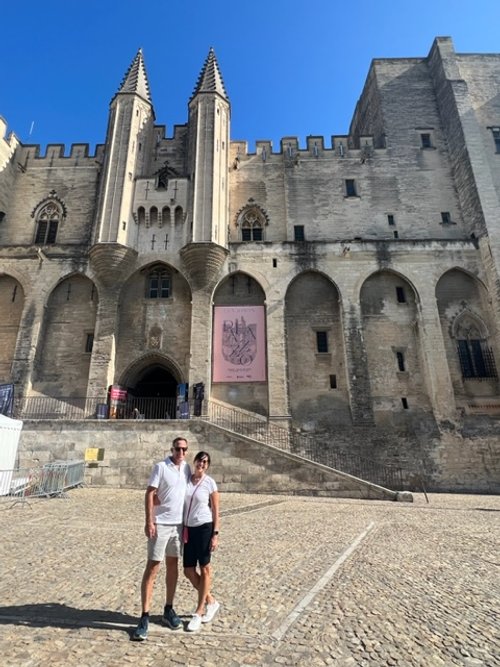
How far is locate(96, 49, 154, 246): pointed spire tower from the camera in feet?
62.7

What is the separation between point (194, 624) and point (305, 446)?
13.9m

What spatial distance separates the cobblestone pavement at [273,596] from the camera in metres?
2.74

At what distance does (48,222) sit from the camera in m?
22.2

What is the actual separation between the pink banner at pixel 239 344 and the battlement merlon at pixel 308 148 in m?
11.2

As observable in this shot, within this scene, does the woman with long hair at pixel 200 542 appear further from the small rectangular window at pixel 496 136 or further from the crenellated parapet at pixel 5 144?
the small rectangular window at pixel 496 136

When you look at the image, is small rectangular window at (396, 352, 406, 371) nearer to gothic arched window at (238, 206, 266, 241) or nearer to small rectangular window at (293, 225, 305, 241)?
small rectangular window at (293, 225, 305, 241)

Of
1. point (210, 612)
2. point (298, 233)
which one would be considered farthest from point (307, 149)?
point (210, 612)

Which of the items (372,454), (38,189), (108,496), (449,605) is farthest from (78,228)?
(449,605)

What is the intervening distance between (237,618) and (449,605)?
2100 mm

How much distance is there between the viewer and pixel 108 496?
11.2 metres

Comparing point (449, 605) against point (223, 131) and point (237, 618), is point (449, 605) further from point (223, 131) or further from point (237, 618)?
point (223, 131)

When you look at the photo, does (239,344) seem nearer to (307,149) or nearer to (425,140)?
(307,149)

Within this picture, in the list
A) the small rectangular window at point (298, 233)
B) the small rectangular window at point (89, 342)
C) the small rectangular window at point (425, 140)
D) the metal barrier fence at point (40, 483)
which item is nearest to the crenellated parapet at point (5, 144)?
the small rectangular window at point (89, 342)

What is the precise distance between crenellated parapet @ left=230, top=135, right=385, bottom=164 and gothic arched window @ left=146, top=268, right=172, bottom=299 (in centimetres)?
914
